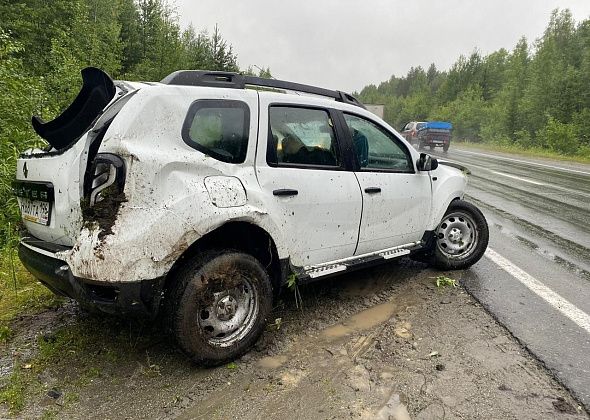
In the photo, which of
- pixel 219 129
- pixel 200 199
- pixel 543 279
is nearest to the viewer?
pixel 200 199

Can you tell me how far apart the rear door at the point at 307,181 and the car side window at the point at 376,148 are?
23 centimetres

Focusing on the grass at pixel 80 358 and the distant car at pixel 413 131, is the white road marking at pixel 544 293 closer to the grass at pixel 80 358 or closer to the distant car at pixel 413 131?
the grass at pixel 80 358

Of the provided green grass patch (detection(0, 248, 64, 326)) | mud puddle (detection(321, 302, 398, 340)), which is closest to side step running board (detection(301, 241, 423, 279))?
mud puddle (detection(321, 302, 398, 340))

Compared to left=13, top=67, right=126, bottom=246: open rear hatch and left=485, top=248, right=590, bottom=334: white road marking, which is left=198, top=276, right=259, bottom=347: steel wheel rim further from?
left=485, top=248, right=590, bottom=334: white road marking

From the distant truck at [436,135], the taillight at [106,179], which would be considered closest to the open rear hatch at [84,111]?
the taillight at [106,179]

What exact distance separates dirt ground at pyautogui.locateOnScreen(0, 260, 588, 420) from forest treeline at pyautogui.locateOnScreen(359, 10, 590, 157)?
2921cm

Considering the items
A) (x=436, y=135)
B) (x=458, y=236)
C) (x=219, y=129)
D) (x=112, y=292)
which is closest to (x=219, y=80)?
(x=219, y=129)

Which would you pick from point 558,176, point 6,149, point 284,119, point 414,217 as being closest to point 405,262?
point 414,217

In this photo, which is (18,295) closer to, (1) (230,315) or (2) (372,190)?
(1) (230,315)

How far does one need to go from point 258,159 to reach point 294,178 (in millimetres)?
320

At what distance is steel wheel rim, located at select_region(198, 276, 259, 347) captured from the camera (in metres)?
2.75

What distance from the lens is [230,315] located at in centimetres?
287

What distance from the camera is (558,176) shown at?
14.2 m

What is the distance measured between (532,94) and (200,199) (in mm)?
42215
